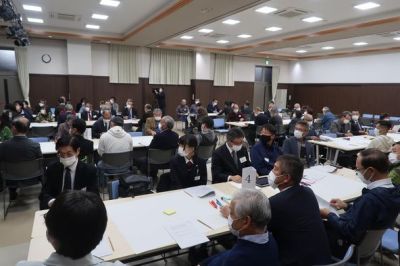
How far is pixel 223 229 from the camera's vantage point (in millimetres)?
2092

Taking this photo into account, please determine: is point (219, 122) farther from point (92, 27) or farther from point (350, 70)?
point (350, 70)

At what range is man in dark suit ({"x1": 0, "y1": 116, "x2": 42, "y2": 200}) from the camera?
12.6ft

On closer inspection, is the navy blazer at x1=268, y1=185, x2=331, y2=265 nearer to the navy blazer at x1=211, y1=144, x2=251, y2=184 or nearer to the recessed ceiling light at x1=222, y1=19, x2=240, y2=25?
the navy blazer at x1=211, y1=144, x2=251, y2=184

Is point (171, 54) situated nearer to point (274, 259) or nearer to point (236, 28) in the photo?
point (236, 28)

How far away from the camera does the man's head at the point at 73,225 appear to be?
103 centimetres

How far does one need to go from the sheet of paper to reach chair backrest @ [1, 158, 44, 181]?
277 cm

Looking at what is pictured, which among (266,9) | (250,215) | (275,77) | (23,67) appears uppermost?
(266,9)

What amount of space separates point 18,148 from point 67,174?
62.4 inches

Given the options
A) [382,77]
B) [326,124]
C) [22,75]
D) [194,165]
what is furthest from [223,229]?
[382,77]

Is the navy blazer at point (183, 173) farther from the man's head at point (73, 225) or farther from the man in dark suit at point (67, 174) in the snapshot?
the man's head at point (73, 225)

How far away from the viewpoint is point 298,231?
181 centimetres

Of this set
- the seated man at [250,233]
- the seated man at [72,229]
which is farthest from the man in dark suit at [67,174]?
the seated man at [72,229]

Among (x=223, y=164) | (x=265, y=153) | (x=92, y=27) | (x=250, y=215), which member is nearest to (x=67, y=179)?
(x=223, y=164)

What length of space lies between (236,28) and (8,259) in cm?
858
